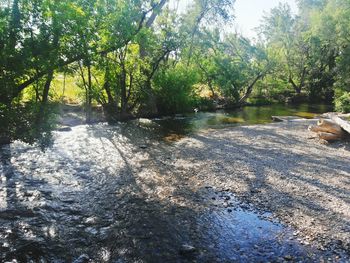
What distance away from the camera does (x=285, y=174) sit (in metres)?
13.8

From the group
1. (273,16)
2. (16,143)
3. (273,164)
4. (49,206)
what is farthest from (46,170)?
(273,16)

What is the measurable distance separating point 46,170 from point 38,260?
6946 millimetres

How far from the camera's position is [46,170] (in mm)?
13633

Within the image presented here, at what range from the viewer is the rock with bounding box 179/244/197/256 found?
784 centimetres

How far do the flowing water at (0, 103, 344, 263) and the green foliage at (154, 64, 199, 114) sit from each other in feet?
52.4

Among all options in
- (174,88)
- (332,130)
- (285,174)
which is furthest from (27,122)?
(174,88)

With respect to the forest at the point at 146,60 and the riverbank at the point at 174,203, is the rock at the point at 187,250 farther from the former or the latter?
the forest at the point at 146,60

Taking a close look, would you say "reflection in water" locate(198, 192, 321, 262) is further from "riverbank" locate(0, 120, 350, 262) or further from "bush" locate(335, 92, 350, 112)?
"bush" locate(335, 92, 350, 112)

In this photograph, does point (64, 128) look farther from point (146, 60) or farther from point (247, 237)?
point (247, 237)

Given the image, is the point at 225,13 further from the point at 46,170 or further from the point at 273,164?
the point at 46,170

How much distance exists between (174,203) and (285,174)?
5829 millimetres

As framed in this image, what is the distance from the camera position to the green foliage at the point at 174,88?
102 feet

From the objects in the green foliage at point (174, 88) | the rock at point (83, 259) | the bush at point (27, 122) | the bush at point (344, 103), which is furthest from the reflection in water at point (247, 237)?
the bush at point (344, 103)

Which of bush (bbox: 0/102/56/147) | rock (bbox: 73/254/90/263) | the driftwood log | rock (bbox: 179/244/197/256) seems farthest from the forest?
the driftwood log
